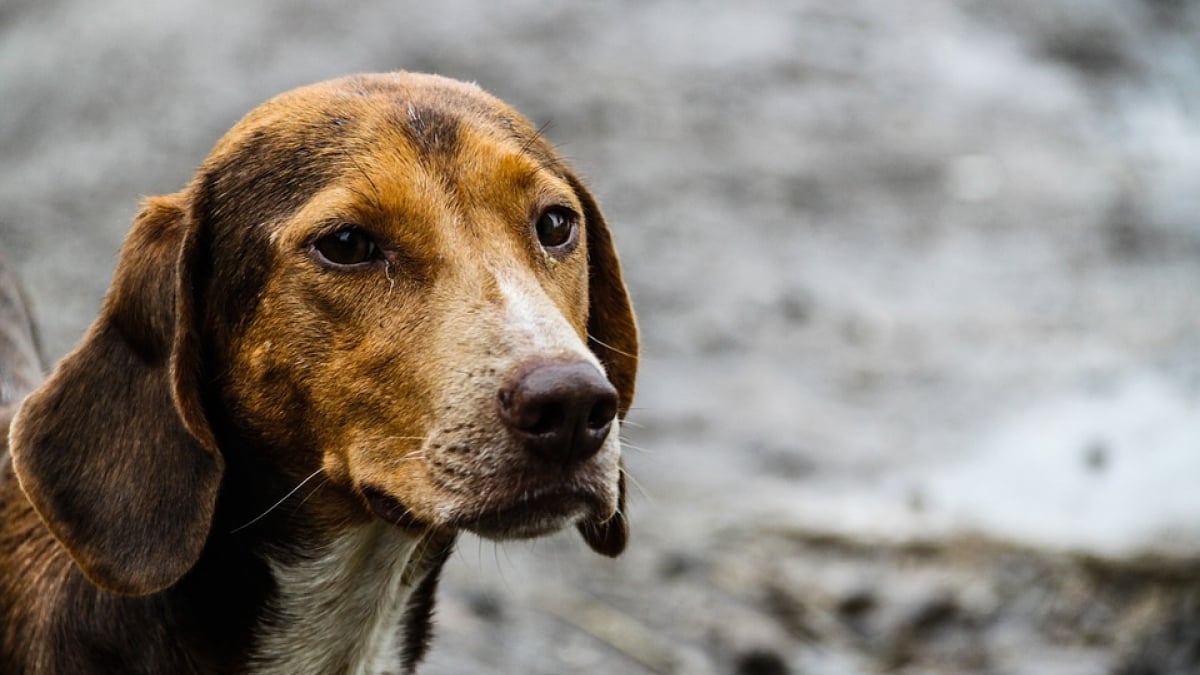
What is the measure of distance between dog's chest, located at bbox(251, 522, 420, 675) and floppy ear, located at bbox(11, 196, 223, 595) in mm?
355

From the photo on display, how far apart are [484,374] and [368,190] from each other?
0.56 meters

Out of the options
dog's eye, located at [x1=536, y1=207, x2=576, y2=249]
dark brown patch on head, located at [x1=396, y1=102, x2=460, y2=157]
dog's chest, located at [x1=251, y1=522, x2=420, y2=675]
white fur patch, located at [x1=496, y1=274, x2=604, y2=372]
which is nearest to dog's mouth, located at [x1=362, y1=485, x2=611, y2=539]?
white fur patch, located at [x1=496, y1=274, x2=604, y2=372]

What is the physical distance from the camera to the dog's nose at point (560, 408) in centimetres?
321

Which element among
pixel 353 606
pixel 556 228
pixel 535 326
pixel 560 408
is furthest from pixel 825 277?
pixel 560 408

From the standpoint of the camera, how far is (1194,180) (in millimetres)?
11539

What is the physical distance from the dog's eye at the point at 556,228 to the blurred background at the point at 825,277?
70 centimetres

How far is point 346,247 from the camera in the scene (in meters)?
3.68

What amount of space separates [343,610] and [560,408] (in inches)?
41.8

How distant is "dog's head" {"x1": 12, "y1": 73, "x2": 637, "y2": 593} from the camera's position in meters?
3.42

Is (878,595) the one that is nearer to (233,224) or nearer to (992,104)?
(233,224)

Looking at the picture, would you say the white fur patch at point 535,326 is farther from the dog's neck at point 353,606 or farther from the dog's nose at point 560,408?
the dog's neck at point 353,606

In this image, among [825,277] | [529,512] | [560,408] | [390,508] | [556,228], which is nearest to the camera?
[560,408]

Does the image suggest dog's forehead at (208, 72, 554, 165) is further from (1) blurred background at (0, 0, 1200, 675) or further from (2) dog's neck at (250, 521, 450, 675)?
(1) blurred background at (0, 0, 1200, 675)

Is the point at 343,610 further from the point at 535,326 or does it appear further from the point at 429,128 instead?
the point at 429,128
